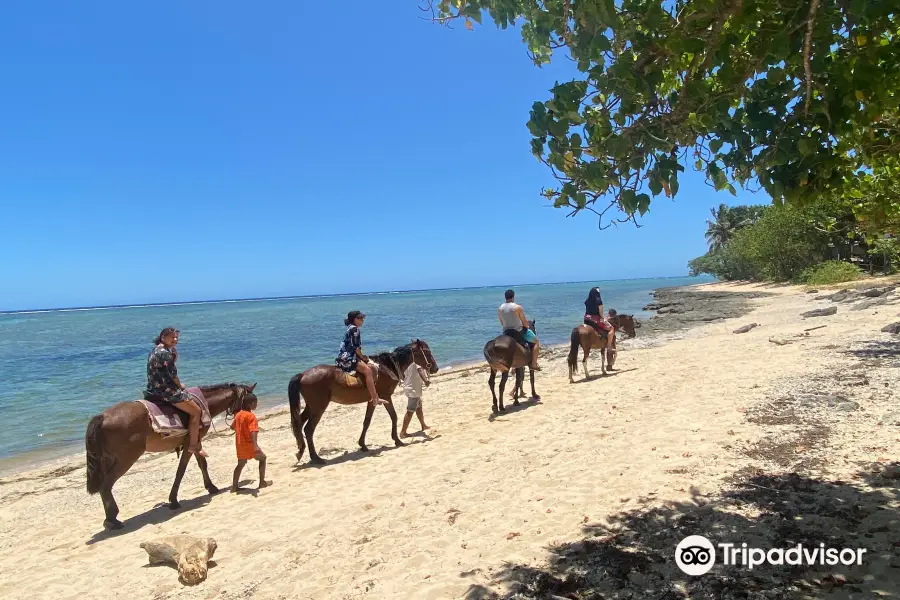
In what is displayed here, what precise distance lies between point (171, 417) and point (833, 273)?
45207 mm

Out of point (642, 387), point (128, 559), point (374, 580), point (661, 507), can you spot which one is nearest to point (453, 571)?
point (374, 580)

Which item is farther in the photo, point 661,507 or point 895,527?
point 661,507

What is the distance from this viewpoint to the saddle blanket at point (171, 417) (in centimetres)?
676

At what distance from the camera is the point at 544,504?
17.2 ft

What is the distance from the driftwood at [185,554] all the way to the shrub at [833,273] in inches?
1774

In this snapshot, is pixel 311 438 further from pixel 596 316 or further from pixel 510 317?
pixel 596 316

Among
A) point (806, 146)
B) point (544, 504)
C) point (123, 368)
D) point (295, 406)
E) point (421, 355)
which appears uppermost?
point (806, 146)

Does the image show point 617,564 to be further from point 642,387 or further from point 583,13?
point 642,387

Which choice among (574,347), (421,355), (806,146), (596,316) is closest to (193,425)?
(421,355)

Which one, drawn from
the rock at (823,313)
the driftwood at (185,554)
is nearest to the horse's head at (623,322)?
the rock at (823,313)

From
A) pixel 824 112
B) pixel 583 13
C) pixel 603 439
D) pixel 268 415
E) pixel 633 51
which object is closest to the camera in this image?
pixel 583 13

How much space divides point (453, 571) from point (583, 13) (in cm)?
436

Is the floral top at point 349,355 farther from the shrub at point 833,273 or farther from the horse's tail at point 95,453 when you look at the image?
the shrub at point 833,273

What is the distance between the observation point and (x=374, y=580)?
13.8 ft
